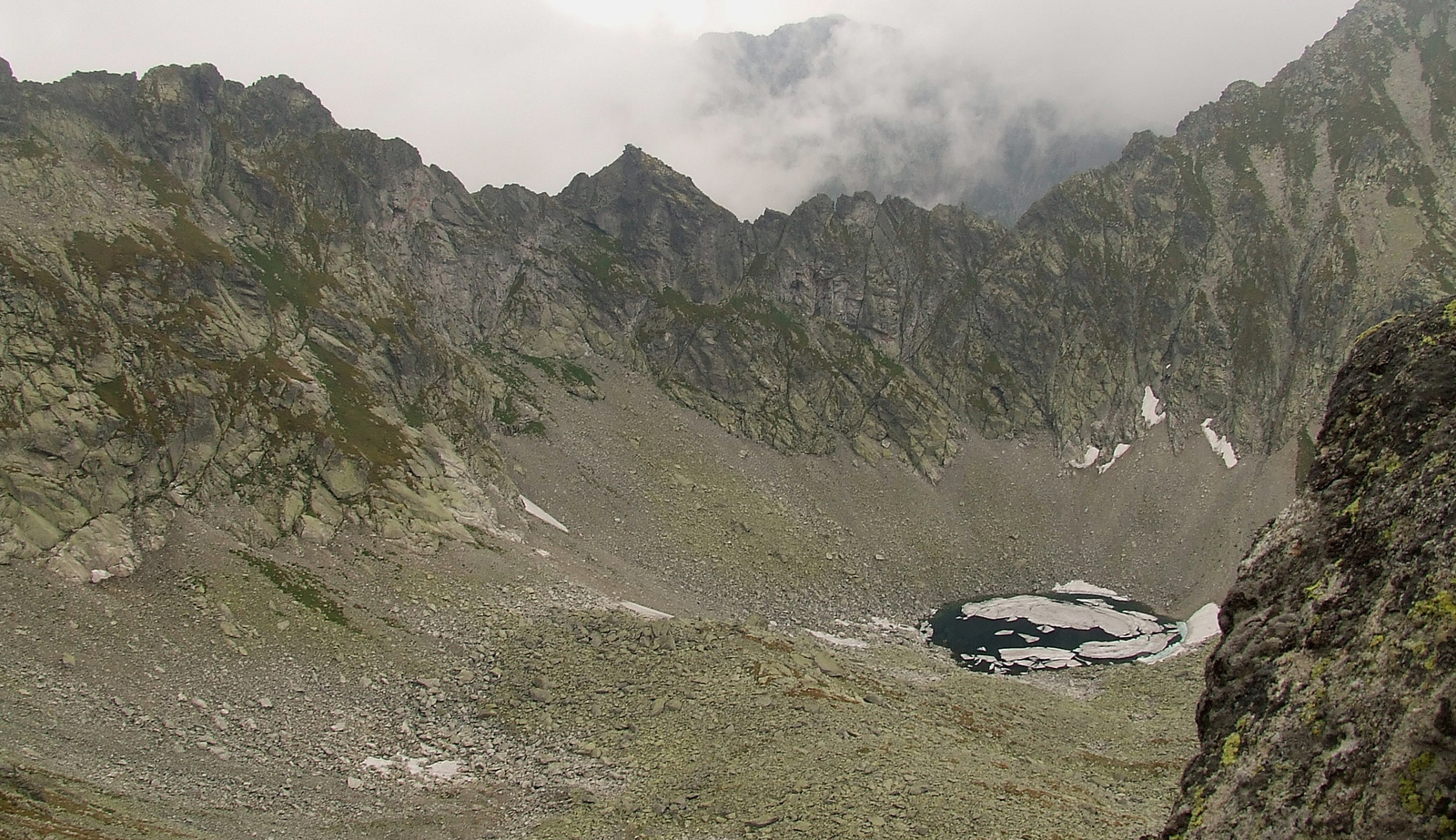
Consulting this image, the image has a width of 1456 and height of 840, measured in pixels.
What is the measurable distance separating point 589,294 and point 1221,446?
90894 millimetres

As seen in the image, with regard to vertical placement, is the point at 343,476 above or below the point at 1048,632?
below

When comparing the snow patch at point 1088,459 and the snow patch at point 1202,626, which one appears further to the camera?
the snow patch at point 1088,459

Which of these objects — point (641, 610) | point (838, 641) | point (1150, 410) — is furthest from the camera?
point (1150, 410)

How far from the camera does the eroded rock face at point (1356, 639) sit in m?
5.41

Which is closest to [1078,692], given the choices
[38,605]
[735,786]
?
[735,786]

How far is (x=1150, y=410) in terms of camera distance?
108438 millimetres

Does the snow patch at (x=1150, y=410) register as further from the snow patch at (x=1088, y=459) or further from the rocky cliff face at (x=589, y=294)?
the snow patch at (x=1088, y=459)

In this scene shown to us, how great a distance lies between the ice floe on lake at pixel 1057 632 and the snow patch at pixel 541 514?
3573 cm

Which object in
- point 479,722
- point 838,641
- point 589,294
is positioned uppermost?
point 589,294

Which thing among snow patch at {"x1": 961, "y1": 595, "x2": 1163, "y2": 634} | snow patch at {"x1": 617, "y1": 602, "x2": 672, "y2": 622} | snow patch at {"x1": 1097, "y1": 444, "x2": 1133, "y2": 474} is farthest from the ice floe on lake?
snow patch at {"x1": 617, "y1": 602, "x2": 672, "y2": 622}

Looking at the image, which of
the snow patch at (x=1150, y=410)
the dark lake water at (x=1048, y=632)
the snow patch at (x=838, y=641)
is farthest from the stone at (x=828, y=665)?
the snow patch at (x=1150, y=410)

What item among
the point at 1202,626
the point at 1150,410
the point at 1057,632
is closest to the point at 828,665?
the point at 1057,632

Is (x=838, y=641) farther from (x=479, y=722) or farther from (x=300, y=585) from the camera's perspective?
(x=300, y=585)

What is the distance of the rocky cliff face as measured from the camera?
178 feet
